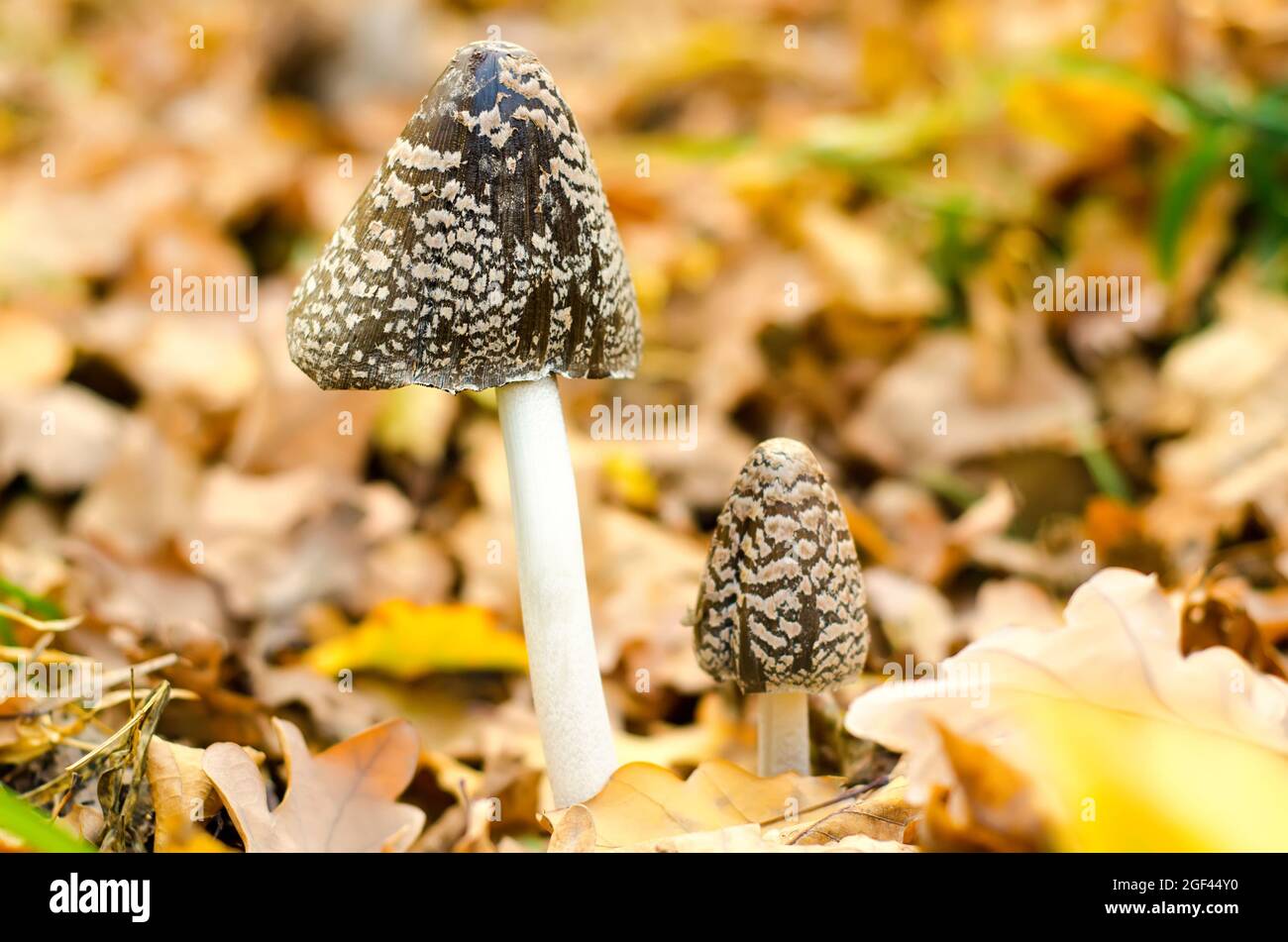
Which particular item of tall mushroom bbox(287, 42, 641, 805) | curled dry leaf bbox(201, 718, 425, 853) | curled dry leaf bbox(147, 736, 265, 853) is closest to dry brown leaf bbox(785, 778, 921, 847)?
curled dry leaf bbox(201, 718, 425, 853)

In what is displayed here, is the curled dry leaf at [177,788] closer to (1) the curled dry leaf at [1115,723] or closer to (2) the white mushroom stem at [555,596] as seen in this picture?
(2) the white mushroom stem at [555,596]

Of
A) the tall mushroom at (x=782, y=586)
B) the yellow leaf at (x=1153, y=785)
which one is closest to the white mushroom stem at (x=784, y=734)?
the tall mushroom at (x=782, y=586)

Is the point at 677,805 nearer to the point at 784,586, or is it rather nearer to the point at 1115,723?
the point at 784,586

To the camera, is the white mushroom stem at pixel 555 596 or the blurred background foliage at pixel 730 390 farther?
the blurred background foliage at pixel 730 390

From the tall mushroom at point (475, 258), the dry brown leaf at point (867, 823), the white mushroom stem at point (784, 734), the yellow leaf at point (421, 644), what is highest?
the tall mushroom at point (475, 258)

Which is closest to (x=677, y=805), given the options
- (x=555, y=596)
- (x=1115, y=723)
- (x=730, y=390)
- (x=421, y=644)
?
(x=555, y=596)

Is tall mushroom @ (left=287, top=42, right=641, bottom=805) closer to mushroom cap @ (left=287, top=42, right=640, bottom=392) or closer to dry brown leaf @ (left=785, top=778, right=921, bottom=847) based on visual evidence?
mushroom cap @ (left=287, top=42, right=640, bottom=392)
